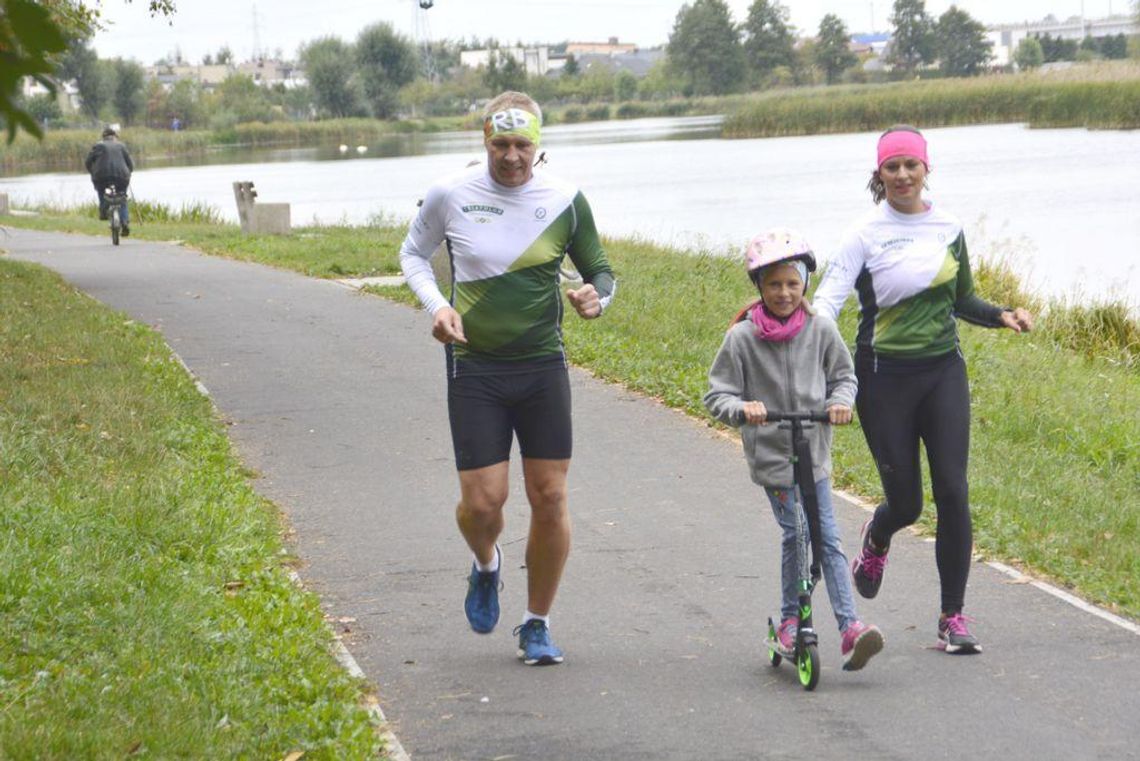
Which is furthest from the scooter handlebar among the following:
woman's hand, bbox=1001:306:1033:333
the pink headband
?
the pink headband

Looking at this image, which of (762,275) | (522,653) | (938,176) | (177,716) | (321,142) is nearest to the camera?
(177,716)

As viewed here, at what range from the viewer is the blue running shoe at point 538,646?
20.1 feet

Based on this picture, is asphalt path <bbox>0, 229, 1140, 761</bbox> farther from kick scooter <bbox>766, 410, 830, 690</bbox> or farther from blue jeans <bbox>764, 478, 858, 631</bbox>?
blue jeans <bbox>764, 478, 858, 631</bbox>

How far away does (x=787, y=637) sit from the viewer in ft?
19.2

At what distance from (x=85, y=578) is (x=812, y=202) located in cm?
3167

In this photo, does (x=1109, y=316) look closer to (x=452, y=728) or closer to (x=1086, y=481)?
(x=1086, y=481)

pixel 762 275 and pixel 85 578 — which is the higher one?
pixel 762 275

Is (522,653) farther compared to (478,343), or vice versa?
(522,653)

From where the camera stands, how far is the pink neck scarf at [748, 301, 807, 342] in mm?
5730

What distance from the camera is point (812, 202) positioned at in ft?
121

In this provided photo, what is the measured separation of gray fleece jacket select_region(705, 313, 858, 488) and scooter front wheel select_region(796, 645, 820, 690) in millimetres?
573

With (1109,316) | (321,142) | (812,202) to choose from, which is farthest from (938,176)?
(321,142)

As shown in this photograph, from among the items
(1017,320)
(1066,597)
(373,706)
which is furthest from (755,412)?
(1066,597)

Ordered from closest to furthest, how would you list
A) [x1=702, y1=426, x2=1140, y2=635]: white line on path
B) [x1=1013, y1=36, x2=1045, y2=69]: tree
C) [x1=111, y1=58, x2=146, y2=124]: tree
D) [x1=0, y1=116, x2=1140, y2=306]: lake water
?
[x1=702, y1=426, x2=1140, y2=635]: white line on path → [x1=0, y1=116, x2=1140, y2=306]: lake water → [x1=111, y1=58, x2=146, y2=124]: tree → [x1=1013, y1=36, x2=1045, y2=69]: tree
